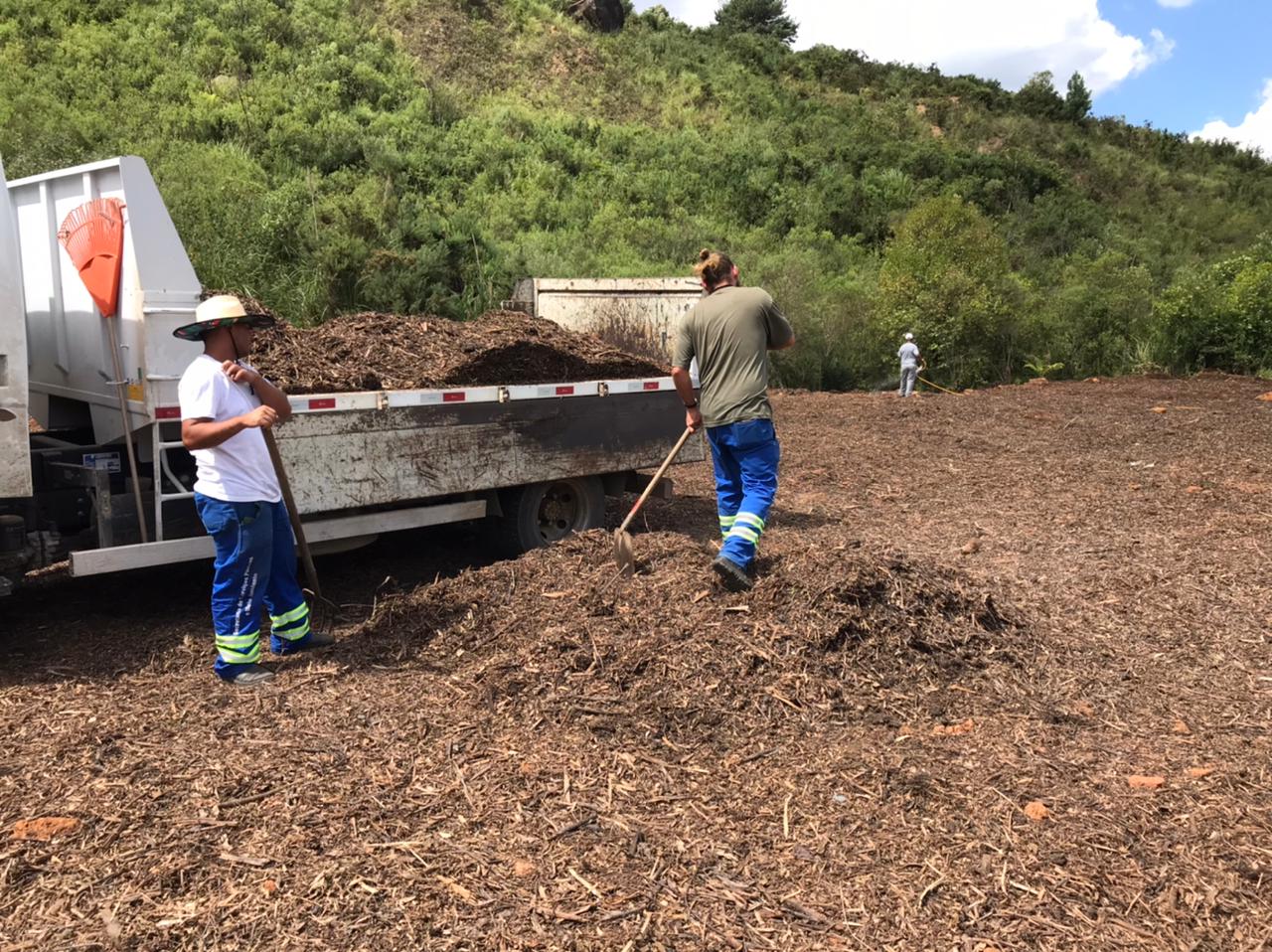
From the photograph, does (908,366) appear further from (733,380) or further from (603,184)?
(603,184)

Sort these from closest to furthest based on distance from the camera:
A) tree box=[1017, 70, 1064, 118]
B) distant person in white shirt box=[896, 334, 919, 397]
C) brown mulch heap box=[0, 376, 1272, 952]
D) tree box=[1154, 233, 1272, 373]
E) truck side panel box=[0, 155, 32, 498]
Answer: brown mulch heap box=[0, 376, 1272, 952]
truck side panel box=[0, 155, 32, 498]
distant person in white shirt box=[896, 334, 919, 397]
tree box=[1154, 233, 1272, 373]
tree box=[1017, 70, 1064, 118]

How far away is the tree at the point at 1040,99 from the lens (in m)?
52.6

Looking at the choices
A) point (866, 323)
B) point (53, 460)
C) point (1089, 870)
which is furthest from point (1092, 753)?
point (866, 323)

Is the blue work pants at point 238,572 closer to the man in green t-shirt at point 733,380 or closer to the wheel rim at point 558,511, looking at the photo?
the man in green t-shirt at point 733,380

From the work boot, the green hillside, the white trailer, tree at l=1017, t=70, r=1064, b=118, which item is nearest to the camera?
the work boot

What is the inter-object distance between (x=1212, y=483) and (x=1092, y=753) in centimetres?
677

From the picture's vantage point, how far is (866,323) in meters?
21.7

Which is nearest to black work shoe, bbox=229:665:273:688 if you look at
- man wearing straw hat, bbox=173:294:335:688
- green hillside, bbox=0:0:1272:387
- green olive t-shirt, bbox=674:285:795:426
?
man wearing straw hat, bbox=173:294:335:688

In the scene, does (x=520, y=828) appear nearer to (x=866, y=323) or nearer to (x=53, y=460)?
(x=53, y=460)

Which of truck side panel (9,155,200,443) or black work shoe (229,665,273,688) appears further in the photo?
truck side panel (9,155,200,443)

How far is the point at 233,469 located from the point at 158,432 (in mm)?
708

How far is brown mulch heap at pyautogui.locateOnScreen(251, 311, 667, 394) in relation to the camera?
556cm

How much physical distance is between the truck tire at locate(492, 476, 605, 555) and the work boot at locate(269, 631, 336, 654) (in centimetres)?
164

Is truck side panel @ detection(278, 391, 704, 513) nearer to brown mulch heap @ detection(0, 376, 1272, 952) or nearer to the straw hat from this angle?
brown mulch heap @ detection(0, 376, 1272, 952)
